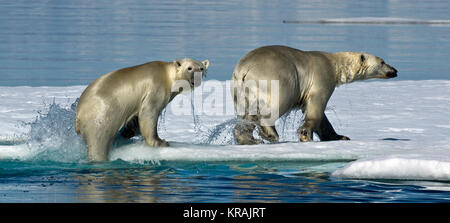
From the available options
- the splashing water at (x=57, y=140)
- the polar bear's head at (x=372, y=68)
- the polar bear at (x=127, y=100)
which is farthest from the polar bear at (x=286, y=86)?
the splashing water at (x=57, y=140)

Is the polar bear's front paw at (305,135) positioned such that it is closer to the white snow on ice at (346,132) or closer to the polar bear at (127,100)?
the white snow on ice at (346,132)

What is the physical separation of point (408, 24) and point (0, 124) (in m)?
18.3

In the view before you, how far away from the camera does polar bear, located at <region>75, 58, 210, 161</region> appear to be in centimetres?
770

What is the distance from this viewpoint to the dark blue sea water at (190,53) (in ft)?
21.7

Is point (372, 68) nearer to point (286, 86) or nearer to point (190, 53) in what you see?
point (286, 86)

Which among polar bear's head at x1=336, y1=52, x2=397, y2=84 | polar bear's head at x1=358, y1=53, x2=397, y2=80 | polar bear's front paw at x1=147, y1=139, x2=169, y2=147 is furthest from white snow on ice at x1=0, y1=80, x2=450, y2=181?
polar bear's head at x1=358, y1=53, x2=397, y2=80

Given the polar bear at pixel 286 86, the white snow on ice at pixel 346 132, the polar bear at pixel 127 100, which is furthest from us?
the polar bear at pixel 286 86

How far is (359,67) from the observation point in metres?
9.64

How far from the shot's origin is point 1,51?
754 inches

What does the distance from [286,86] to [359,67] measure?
47.9 inches

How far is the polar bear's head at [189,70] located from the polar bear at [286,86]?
85 centimetres

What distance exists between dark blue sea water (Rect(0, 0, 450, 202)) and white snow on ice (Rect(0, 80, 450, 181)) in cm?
18

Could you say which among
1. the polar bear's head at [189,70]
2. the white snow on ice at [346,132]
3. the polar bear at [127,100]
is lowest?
the white snow on ice at [346,132]

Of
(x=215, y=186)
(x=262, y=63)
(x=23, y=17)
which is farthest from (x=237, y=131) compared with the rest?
(x=23, y=17)
